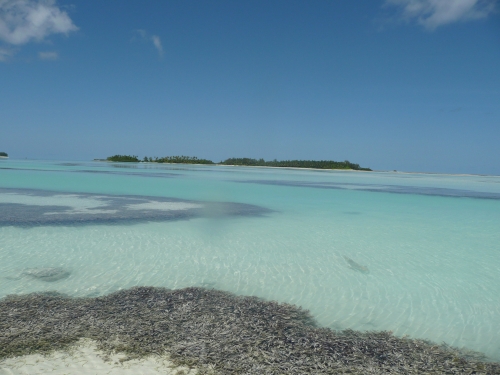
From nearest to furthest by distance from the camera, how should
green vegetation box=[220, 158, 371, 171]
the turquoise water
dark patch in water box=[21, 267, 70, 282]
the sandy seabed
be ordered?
→ 1. the sandy seabed
2. the turquoise water
3. dark patch in water box=[21, 267, 70, 282]
4. green vegetation box=[220, 158, 371, 171]

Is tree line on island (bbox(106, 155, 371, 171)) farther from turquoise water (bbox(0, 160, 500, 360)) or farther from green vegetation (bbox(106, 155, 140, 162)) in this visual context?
turquoise water (bbox(0, 160, 500, 360))

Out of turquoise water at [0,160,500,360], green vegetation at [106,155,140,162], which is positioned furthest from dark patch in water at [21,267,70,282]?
green vegetation at [106,155,140,162]

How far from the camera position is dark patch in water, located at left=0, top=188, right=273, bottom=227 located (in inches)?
298

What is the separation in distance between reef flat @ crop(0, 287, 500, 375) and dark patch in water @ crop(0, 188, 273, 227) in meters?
4.36

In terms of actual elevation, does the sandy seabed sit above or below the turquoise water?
above

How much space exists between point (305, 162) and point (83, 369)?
59248 mm

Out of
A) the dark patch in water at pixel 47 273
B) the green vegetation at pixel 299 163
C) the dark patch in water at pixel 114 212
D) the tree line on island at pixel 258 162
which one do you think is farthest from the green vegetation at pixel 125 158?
the dark patch in water at pixel 47 273

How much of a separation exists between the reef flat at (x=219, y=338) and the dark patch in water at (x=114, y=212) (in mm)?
4358

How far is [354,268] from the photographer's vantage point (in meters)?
5.11

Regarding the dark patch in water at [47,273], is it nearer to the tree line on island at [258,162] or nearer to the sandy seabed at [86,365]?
the sandy seabed at [86,365]

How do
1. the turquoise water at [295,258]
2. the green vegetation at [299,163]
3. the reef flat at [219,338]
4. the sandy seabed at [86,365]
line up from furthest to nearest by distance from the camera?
1. the green vegetation at [299,163]
2. the turquoise water at [295,258]
3. the reef flat at [219,338]
4. the sandy seabed at [86,365]

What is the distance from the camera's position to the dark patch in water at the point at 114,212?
298 inches

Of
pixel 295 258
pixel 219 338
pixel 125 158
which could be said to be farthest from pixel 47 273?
pixel 125 158

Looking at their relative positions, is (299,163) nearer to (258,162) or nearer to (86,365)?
(258,162)
